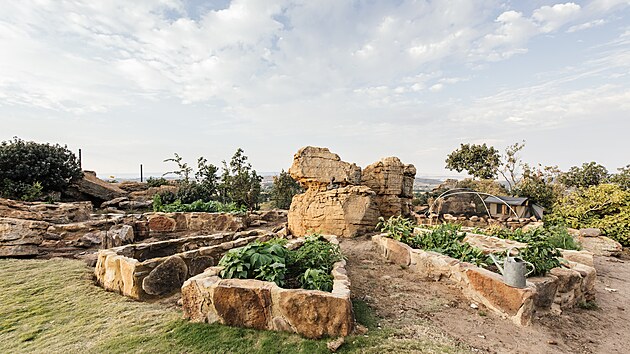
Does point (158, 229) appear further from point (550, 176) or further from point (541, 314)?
point (550, 176)

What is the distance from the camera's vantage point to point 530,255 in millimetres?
4598

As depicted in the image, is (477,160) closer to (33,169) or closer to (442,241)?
(442,241)

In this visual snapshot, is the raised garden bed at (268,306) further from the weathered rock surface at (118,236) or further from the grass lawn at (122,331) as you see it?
the weathered rock surface at (118,236)

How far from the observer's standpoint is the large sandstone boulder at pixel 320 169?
33.2ft

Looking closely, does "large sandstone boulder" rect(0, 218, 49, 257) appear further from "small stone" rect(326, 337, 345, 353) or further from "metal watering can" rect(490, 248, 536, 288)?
"metal watering can" rect(490, 248, 536, 288)

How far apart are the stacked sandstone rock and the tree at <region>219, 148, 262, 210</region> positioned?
750 centimetres

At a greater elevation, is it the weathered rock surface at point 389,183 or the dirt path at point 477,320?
the weathered rock surface at point 389,183

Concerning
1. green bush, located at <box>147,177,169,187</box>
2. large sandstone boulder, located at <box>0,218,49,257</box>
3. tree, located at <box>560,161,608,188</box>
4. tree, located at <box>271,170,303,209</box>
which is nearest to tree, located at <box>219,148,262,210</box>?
tree, located at <box>271,170,303,209</box>

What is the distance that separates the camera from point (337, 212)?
941 cm

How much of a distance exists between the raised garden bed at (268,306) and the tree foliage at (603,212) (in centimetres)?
1160

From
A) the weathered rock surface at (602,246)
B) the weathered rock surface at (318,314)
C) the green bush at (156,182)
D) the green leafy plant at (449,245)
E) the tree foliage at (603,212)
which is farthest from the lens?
the green bush at (156,182)

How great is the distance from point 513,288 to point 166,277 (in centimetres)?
502

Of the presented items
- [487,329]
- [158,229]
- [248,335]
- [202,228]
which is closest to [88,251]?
[158,229]

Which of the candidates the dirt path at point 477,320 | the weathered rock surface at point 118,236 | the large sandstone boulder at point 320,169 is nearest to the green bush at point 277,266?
the dirt path at point 477,320
